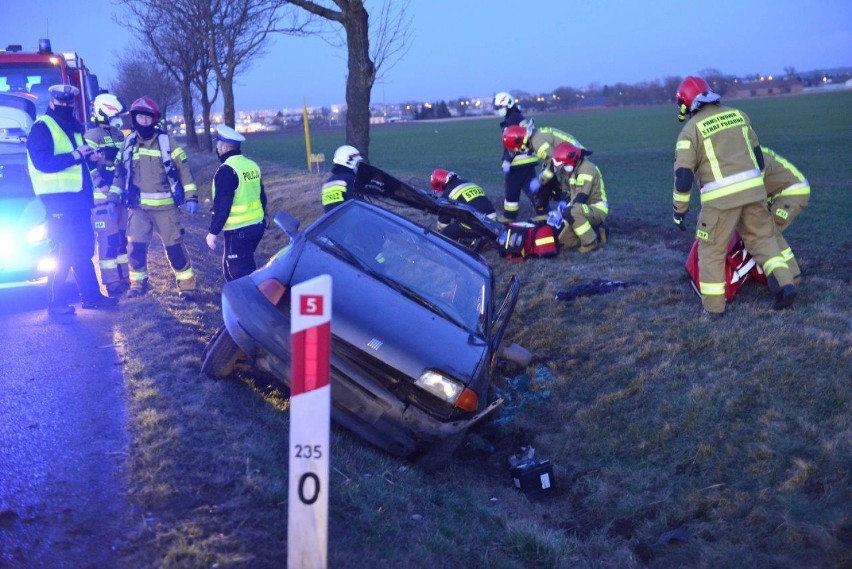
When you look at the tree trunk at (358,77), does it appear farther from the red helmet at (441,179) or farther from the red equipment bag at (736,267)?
the red equipment bag at (736,267)

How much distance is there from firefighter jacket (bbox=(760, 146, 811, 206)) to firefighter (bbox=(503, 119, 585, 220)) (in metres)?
3.81

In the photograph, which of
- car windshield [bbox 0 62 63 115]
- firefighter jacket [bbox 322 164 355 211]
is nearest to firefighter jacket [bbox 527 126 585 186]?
firefighter jacket [bbox 322 164 355 211]

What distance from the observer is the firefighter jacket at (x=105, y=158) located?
9.85 metres

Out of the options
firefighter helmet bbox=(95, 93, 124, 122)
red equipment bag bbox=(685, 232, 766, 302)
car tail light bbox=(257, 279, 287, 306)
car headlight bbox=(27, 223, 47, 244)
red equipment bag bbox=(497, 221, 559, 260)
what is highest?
firefighter helmet bbox=(95, 93, 124, 122)

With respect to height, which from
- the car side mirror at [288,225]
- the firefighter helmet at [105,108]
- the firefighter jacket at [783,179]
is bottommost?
the car side mirror at [288,225]

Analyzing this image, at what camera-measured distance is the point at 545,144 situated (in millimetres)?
11789

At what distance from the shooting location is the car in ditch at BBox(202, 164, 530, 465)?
199 inches

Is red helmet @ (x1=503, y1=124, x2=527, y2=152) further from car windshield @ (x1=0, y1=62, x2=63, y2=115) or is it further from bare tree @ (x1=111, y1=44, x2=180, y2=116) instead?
bare tree @ (x1=111, y1=44, x2=180, y2=116)

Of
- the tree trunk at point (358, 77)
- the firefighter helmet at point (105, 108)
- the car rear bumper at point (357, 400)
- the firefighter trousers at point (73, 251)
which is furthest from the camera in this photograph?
the tree trunk at point (358, 77)

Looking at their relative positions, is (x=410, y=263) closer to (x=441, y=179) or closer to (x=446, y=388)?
(x=446, y=388)

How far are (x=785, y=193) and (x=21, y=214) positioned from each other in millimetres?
7495

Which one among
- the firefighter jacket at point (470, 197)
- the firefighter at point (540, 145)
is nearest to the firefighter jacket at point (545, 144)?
the firefighter at point (540, 145)

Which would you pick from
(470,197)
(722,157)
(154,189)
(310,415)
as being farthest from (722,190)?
(154,189)

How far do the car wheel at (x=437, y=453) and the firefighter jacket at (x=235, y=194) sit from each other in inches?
148
